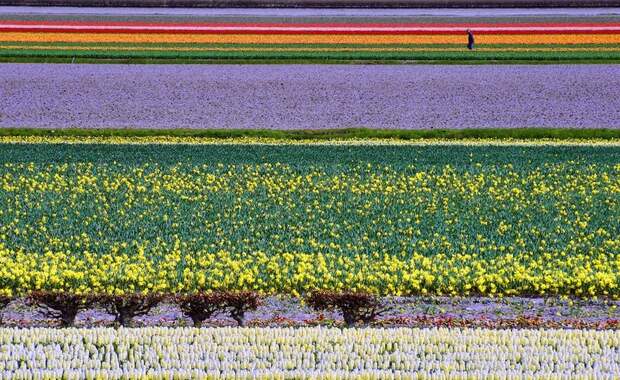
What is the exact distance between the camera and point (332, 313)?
1153 centimetres

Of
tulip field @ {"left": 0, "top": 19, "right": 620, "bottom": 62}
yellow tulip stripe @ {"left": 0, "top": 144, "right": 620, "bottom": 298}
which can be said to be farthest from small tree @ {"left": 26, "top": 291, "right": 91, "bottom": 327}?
tulip field @ {"left": 0, "top": 19, "right": 620, "bottom": 62}

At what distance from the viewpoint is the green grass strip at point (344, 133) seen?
2484cm

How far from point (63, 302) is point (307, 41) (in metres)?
27.0

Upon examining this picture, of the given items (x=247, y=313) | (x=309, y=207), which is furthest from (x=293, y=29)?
(x=247, y=313)

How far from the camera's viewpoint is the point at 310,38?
121ft

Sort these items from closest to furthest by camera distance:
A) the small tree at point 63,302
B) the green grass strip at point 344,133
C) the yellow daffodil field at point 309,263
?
the yellow daffodil field at point 309,263 → the small tree at point 63,302 → the green grass strip at point 344,133

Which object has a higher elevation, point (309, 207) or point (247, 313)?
point (309, 207)

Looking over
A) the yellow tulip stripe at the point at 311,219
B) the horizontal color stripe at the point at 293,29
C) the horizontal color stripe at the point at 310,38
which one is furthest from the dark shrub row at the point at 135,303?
the horizontal color stripe at the point at 293,29

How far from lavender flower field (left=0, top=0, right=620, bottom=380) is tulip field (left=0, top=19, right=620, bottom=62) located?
0.63 feet

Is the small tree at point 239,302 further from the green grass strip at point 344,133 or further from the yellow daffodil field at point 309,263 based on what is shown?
the green grass strip at point 344,133

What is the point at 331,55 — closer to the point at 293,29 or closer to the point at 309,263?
the point at 293,29

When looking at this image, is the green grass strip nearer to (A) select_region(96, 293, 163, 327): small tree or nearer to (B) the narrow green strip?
(B) the narrow green strip

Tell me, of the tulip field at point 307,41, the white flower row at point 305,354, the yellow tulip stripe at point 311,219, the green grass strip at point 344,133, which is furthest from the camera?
the tulip field at point 307,41

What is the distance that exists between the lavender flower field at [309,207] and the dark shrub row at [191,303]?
3 centimetres
